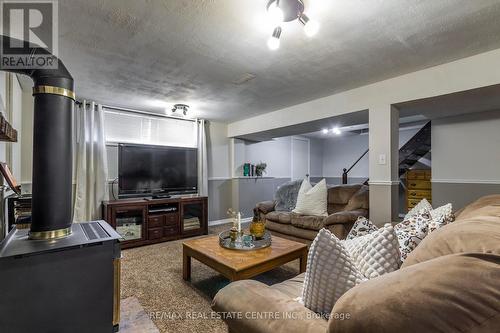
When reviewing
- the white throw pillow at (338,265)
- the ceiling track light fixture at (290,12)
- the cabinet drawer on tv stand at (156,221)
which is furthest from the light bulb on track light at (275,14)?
the cabinet drawer on tv stand at (156,221)

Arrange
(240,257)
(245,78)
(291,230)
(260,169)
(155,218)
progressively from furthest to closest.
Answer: (260,169) → (155,218) → (291,230) → (245,78) → (240,257)

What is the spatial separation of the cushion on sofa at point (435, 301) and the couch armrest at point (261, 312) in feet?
0.88

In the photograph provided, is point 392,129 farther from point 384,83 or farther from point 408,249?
point 408,249

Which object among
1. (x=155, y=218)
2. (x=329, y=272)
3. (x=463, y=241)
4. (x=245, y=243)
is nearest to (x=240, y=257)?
(x=245, y=243)

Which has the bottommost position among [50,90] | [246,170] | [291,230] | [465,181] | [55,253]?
[291,230]

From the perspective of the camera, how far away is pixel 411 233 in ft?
3.80

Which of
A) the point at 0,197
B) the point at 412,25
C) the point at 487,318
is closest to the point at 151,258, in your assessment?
the point at 0,197

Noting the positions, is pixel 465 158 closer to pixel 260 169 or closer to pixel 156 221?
pixel 260 169

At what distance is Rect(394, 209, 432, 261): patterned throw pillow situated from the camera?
109cm

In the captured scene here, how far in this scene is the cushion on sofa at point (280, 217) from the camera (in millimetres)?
3552

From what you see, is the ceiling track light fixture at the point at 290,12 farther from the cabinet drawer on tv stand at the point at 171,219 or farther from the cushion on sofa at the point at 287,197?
the cabinet drawer on tv stand at the point at 171,219

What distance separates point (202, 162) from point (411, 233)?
3.92 m

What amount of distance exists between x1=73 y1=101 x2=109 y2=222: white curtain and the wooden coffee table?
206cm

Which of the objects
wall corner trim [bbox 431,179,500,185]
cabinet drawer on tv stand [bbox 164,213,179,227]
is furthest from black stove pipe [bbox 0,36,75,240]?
wall corner trim [bbox 431,179,500,185]
